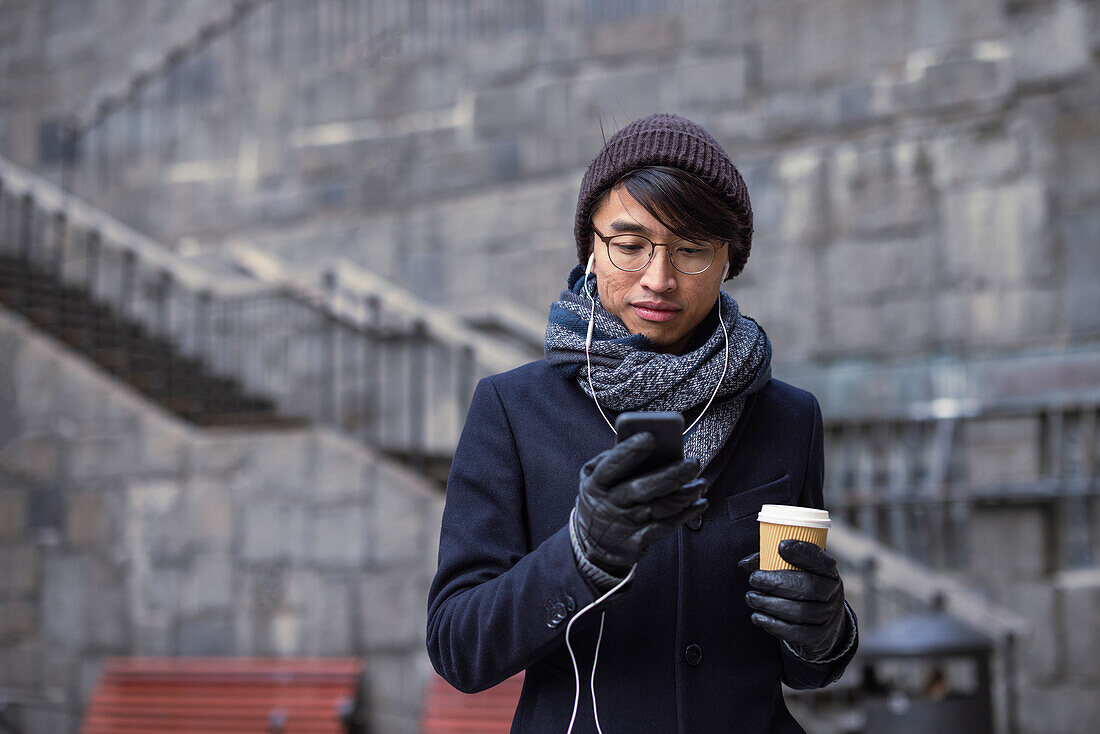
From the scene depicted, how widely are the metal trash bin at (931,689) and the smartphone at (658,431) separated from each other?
153 inches

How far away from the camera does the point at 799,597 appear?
1.79 meters

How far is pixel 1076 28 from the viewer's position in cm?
748

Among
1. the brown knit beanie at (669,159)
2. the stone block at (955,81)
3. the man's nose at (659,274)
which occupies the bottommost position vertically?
the man's nose at (659,274)

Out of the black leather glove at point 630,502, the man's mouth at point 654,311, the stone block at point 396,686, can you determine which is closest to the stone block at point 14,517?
the stone block at point 396,686

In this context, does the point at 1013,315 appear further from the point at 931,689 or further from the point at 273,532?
the point at 273,532

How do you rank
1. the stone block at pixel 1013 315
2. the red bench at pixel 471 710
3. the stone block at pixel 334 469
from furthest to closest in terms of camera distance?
1. the stone block at pixel 1013 315
2. the stone block at pixel 334 469
3. the red bench at pixel 471 710

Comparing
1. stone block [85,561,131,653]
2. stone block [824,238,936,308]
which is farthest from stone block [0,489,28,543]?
stone block [824,238,936,308]

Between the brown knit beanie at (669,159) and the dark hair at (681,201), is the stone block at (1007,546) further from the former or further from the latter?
the dark hair at (681,201)

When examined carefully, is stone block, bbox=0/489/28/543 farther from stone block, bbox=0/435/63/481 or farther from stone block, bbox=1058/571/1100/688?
stone block, bbox=1058/571/1100/688

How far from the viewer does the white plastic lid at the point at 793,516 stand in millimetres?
1804

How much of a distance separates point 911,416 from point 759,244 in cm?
170

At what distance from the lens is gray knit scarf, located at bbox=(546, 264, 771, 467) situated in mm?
1910

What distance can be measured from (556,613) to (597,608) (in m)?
0.10

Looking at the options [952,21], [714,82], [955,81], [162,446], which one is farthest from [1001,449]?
[162,446]
